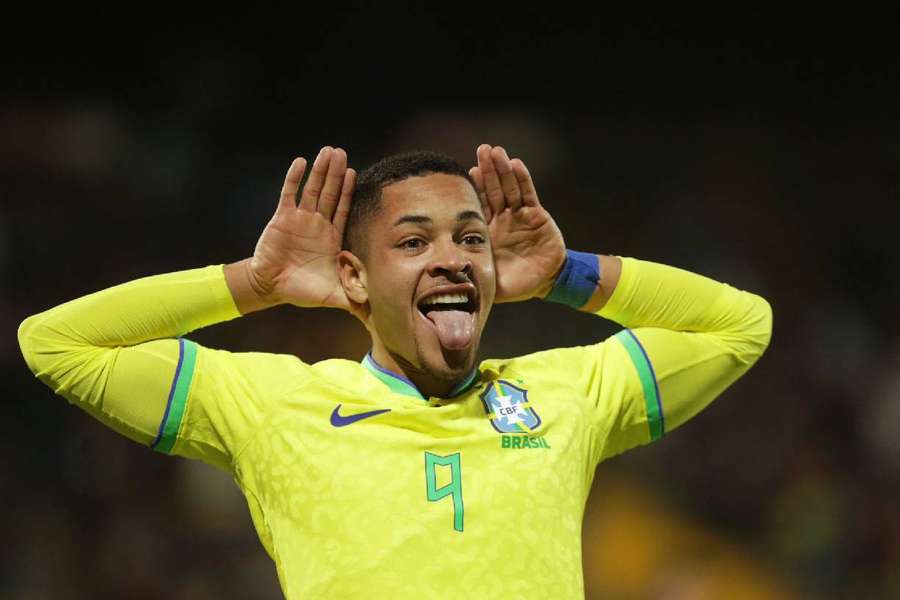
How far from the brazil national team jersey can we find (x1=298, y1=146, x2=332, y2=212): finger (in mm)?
260

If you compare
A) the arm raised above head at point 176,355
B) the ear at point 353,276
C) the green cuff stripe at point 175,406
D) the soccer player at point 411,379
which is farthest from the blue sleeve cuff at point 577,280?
the green cuff stripe at point 175,406

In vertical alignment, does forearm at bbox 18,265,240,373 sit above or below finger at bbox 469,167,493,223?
below

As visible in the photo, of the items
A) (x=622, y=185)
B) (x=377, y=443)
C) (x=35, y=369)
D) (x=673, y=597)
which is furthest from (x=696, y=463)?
(x=35, y=369)

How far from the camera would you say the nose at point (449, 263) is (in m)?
2.19

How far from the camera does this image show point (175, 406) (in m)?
2.14

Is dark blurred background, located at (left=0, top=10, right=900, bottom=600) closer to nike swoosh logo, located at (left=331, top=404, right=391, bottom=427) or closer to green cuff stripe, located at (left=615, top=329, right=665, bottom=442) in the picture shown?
green cuff stripe, located at (left=615, top=329, right=665, bottom=442)

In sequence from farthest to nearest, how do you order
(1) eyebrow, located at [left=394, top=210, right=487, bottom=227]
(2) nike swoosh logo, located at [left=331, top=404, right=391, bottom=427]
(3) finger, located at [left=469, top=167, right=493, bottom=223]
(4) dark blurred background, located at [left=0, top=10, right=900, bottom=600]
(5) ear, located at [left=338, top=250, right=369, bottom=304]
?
(4) dark blurred background, located at [left=0, top=10, right=900, bottom=600] → (3) finger, located at [left=469, top=167, right=493, bottom=223] → (5) ear, located at [left=338, top=250, right=369, bottom=304] → (1) eyebrow, located at [left=394, top=210, right=487, bottom=227] → (2) nike swoosh logo, located at [left=331, top=404, right=391, bottom=427]

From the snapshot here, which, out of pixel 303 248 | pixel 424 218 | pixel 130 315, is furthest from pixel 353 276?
pixel 130 315

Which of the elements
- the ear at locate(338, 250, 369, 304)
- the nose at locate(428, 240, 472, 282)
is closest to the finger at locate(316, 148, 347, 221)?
the ear at locate(338, 250, 369, 304)

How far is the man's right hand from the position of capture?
2.32 meters

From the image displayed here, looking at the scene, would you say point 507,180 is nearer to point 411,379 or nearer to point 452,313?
point 452,313

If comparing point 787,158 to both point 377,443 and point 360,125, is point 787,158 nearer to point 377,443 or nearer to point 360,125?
point 360,125

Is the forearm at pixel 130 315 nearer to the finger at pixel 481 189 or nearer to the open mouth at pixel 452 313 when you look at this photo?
the open mouth at pixel 452 313

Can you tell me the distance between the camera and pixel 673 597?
4254mm
